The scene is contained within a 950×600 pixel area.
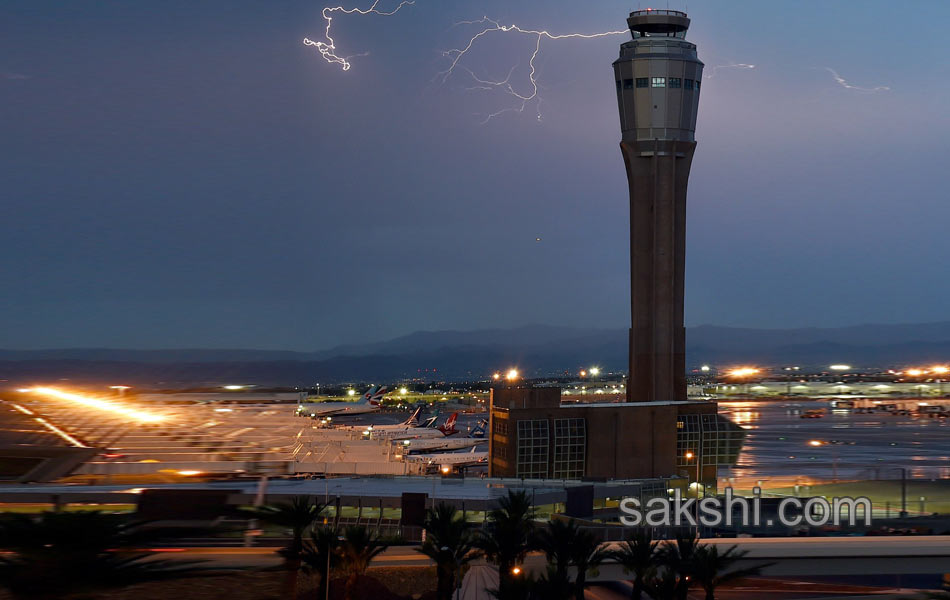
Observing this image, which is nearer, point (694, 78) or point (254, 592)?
point (254, 592)

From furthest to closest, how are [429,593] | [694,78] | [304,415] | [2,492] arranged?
[304,415] → [694,78] → [2,492] → [429,593]

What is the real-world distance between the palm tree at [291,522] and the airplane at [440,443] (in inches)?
3205

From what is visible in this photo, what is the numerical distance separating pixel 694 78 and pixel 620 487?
59.8 m

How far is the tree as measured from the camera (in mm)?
13031

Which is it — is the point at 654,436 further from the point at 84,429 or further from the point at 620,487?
the point at 84,429

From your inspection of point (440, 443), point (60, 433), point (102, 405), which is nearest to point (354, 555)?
point (60, 433)

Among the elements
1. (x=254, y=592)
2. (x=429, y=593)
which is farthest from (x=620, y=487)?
(x=254, y=592)

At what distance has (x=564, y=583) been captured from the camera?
1417 inches

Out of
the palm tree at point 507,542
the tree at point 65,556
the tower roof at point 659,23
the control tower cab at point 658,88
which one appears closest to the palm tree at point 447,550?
the palm tree at point 507,542

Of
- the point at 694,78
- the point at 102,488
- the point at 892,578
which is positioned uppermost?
the point at 694,78

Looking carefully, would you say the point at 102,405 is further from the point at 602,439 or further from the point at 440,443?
the point at 602,439

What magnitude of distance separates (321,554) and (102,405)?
95.4m

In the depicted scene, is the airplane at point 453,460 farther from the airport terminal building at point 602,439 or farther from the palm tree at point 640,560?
the palm tree at point 640,560

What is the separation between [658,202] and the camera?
112 meters
